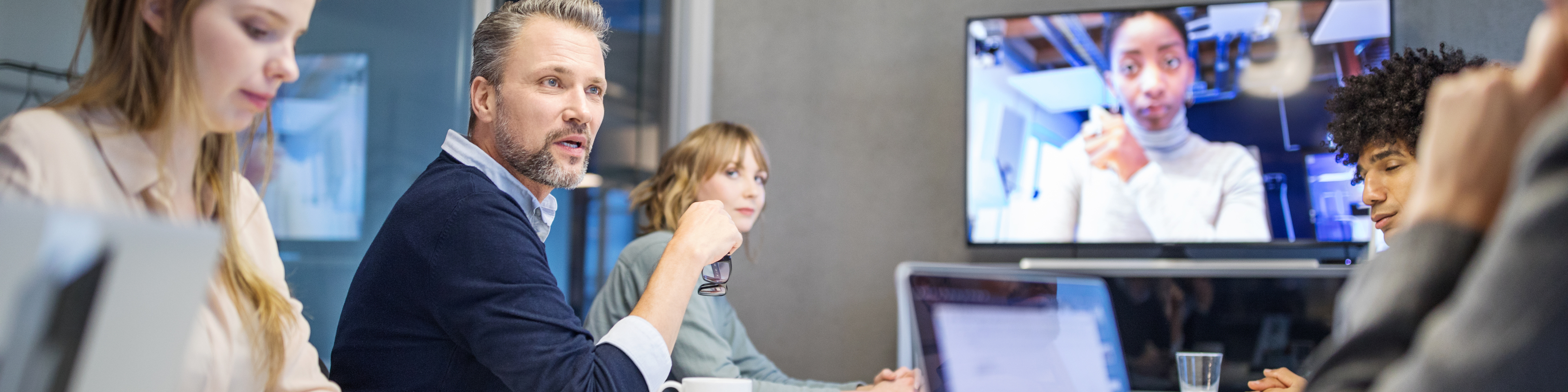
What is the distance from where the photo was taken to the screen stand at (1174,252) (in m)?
2.62

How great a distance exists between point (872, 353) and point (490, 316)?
2.25 m

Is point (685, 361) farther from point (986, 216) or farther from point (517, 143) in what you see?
point (986, 216)

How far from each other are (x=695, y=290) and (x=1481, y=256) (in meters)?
1.43

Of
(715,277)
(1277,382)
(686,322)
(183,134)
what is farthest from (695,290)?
(183,134)

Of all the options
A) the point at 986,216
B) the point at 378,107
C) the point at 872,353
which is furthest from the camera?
the point at 872,353

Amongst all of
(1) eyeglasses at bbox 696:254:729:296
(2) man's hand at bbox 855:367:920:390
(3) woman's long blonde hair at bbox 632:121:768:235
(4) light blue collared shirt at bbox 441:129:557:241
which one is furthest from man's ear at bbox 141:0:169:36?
(3) woman's long blonde hair at bbox 632:121:768:235

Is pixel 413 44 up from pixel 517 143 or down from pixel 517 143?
up

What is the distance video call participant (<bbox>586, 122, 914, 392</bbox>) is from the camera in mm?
1648

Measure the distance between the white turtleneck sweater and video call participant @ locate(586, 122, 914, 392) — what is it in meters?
0.99

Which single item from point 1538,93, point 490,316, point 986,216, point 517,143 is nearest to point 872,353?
point 986,216

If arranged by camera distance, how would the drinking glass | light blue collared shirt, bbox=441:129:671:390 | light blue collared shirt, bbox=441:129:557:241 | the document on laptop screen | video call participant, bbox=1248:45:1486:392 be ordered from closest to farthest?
1. the document on laptop screen
2. light blue collared shirt, bbox=441:129:671:390
3. light blue collared shirt, bbox=441:129:557:241
4. the drinking glass
5. video call participant, bbox=1248:45:1486:392

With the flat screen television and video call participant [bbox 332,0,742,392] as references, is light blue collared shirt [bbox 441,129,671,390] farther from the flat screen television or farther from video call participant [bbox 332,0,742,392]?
the flat screen television

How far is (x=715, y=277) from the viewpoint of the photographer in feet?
4.09

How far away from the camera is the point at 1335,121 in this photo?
1796mm
